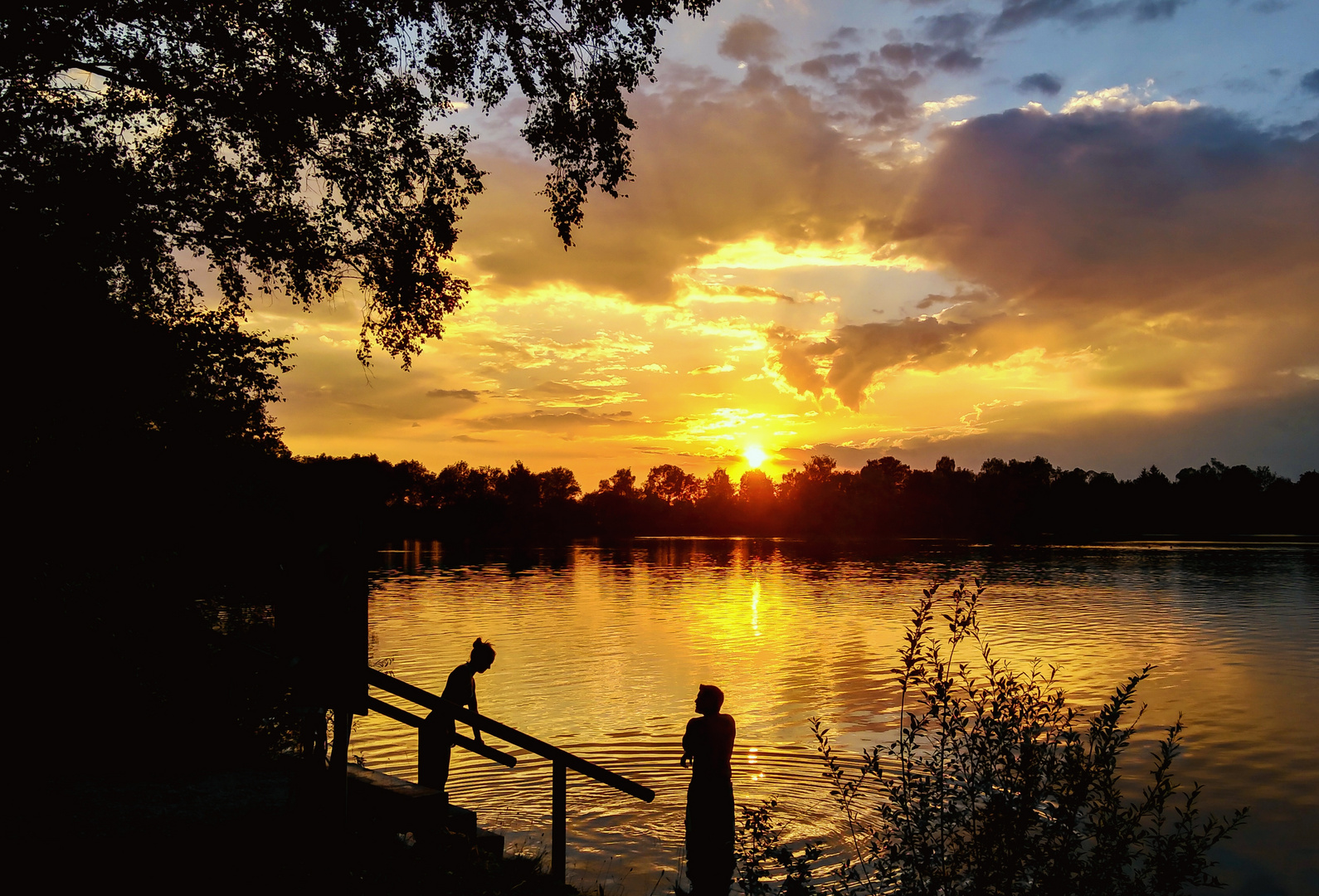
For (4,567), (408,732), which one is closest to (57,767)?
(4,567)

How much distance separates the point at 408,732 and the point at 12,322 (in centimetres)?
1251

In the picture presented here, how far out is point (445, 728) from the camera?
10180mm

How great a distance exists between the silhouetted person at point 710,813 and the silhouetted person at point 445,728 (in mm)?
2329

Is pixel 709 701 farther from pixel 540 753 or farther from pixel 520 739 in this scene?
pixel 520 739

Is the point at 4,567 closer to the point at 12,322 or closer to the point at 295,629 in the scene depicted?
the point at 12,322

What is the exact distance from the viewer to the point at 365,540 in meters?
6.50

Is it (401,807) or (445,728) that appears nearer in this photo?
(401,807)

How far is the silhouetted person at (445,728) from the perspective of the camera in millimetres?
10141

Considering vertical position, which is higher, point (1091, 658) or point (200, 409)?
point (200, 409)

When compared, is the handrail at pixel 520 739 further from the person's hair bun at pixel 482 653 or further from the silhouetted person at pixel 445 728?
the person's hair bun at pixel 482 653

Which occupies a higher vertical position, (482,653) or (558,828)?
(482,653)

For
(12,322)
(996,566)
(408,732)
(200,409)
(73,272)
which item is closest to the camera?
(12,322)

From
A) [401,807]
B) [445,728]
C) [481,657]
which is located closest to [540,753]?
[401,807]

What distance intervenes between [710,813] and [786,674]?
853 inches
